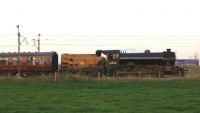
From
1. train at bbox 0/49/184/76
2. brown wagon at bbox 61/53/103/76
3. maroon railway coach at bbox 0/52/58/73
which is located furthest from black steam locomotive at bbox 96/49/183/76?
maroon railway coach at bbox 0/52/58/73

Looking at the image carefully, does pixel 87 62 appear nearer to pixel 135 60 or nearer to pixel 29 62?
pixel 135 60

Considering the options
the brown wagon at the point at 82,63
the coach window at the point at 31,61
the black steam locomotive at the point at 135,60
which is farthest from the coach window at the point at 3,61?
the black steam locomotive at the point at 135,60

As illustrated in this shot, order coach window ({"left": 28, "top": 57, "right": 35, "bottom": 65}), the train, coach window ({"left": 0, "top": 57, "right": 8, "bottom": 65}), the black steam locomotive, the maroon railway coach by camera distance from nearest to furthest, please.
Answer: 1. the black steam locomotive
2. the train
3. the maroon railway coach
4. coach window ({"left": 28, "top": 57, "right": 35, "bottom": 65})
5. coach window ({"left": 0, "top": 57, "right": 8, "bottom": 65})

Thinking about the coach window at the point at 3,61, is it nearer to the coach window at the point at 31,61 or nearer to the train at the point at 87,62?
the train at the point at 87,62

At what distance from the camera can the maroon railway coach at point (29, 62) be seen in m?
59.6

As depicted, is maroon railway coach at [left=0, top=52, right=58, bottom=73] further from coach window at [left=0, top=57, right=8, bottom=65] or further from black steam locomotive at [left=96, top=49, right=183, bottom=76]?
black steam locomotive at [left=96, top=49, right=183, bottom=76]

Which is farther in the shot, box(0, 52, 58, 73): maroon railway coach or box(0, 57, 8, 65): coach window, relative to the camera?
box(0, 57, 8, 65): coach window

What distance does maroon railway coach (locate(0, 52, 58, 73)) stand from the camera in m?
59.6

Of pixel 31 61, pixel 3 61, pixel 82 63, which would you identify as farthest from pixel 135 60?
pixel 3 61

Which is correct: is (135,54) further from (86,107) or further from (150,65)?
(86,107)

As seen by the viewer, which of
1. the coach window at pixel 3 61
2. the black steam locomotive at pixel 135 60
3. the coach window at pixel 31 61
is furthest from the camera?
the coach window at pixel 3 61

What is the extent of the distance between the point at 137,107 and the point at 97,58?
41.7 metres

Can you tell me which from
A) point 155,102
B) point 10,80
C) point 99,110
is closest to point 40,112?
point 99,110

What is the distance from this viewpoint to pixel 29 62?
196 ft
